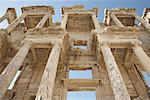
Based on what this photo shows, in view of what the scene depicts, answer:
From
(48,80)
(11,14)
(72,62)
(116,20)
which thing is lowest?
(48,80)

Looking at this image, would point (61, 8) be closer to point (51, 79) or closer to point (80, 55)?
point (80, 55)

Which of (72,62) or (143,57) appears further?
(72,62)

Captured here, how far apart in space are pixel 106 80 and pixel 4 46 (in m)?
8.26

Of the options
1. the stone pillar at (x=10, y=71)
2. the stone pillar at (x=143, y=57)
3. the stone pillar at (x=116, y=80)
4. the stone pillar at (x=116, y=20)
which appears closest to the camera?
the stone pillar at (x=116, y=80)

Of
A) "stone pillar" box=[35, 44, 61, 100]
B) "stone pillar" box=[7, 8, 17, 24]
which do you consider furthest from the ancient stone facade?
"stone pillar" box=[7, 8, 17, 24]

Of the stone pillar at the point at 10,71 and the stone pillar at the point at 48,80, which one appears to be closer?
the stone pillar at the point at 48,80

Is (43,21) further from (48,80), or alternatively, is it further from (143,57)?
(143,57)

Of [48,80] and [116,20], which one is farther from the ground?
[116,20]

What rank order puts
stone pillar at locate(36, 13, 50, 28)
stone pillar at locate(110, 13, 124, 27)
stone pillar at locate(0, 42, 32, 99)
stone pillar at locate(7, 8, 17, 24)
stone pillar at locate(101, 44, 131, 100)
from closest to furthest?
stone pillar at locate(101, 44, 131, 100), stone pillar at locate(0, 42, 32, 99), stone pillar at locate(36, 13, 50, 28), stone pillar at locate(110, 13, 124, 27), stone pillar at locate(7, 8, 17, 24)

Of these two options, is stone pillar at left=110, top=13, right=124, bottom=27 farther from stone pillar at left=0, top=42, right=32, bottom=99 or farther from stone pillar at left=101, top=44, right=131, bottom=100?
stone pillar at left=0, top=42, right=32, bottom=99

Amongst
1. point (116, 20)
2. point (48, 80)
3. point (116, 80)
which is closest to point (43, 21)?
point (116, 20)

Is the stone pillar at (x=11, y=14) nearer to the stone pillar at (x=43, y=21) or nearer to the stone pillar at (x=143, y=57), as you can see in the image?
the stone pillar at (x=43, y=21)

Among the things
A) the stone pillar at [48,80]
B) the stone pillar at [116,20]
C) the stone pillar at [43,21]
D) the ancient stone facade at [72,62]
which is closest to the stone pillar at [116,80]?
the ancient stone facade at [72,62]

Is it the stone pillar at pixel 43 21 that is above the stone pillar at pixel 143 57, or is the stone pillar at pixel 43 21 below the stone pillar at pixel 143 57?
above
